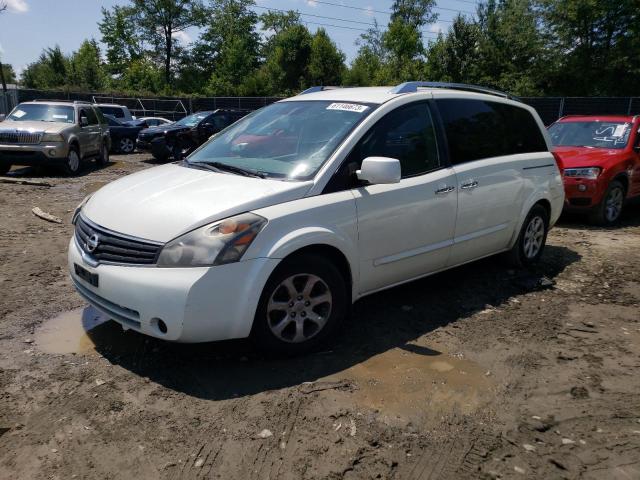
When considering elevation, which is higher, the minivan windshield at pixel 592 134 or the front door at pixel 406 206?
the minivan windshield at pixel 592 134

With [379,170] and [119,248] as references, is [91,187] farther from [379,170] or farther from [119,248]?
[379,170]

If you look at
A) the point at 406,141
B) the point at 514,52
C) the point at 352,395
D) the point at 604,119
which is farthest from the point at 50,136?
the point at 514,52

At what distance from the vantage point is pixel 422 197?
4.25m

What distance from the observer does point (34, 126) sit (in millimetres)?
12445

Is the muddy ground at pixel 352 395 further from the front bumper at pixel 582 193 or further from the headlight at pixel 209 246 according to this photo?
the front bumper at pixel 582 193

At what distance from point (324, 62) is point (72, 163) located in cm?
2948

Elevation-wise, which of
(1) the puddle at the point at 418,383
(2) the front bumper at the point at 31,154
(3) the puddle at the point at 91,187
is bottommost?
(3) the puddle at the point at 91,187

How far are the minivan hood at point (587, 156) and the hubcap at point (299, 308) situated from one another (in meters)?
5.88

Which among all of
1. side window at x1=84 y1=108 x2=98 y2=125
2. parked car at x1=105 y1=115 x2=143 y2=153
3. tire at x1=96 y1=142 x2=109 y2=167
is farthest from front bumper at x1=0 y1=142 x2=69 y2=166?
parked car at x1=105 y1=115 x2=143 y2=153

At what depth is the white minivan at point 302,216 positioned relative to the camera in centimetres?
326

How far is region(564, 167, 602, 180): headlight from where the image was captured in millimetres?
8219

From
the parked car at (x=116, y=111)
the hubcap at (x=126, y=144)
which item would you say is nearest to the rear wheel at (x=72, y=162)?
the hubcap at (x=126, y=144)

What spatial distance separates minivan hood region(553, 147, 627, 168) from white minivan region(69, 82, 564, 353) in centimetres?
366

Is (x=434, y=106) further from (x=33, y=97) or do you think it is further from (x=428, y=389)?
(x=33, y=97)
